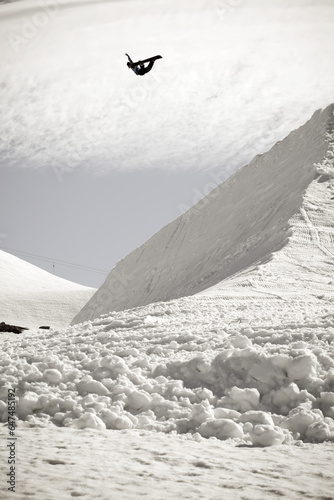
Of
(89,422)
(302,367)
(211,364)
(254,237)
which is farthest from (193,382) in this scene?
(254,237)

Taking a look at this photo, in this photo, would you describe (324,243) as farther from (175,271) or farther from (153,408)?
(153,408)

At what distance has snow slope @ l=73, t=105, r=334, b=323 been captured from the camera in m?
14.0

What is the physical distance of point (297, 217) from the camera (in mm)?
15648

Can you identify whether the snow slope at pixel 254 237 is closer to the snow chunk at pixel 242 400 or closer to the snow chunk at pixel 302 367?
the snow chunk at pixel 302 367

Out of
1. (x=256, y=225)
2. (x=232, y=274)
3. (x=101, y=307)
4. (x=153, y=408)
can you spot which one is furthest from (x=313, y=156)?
(x=153, y=408)

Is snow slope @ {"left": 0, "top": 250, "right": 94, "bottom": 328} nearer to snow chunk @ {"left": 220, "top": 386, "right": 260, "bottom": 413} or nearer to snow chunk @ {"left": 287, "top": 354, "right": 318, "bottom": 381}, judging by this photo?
snow chunk @ {"left": 220, "top": 386, "right": 260, "bottom": 413}

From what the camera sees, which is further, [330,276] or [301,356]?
[330,276]

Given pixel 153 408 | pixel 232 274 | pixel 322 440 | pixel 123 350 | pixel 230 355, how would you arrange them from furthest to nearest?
pixel 232 274, pixel 123 350, pixel 230 355, pixel 153 408, pixel 322 440

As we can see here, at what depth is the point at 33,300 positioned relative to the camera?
3488 centimetres

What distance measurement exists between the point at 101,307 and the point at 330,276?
377 inches

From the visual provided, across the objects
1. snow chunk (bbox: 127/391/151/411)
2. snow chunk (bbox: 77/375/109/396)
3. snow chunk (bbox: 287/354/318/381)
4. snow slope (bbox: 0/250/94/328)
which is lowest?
snow chunk (bbox: 127/391/151/411)

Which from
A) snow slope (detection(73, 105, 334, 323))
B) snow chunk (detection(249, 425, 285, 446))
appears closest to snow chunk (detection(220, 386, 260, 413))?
snow chunk (detection(249, 425, 285, 446))

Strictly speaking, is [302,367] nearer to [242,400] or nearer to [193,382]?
[242,400]

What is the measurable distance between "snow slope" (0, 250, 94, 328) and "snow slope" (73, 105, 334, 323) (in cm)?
1001
